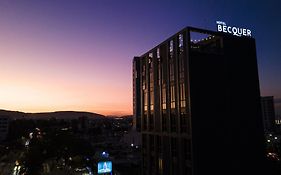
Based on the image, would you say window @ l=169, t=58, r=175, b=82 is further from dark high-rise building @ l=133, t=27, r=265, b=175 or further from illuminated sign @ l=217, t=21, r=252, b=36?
illuminated sign @ l=217, t=21, r=252, b=36

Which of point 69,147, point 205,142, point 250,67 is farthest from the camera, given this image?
point 69,147

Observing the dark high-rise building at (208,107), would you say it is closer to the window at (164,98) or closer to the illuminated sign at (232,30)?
the window at (164,98)

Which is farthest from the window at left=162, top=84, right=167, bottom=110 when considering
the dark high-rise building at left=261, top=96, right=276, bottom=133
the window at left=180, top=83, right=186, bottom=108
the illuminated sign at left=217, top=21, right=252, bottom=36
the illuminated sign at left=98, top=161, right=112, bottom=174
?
the dark high-rise building at left=261, top=96, right=276, bottom=133

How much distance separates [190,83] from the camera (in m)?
32.5

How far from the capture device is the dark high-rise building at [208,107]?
Answer: 3244 centimetres

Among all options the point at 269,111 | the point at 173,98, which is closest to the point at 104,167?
the point at 173,98

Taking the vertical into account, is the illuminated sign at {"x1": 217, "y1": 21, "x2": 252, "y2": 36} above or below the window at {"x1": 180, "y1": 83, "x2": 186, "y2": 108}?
above

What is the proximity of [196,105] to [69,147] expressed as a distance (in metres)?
28.7

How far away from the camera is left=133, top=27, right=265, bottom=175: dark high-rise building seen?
1277 inches

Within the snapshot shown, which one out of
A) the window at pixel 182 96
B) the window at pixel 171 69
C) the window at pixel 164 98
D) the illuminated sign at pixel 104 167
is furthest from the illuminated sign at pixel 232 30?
the illuminated sign at pixel 104 167

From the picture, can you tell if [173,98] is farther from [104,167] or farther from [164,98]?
[104,167]

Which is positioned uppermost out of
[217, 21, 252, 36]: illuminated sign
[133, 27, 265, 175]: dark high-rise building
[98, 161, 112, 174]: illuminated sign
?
[217, 21, 252, 36]: illuminated sign

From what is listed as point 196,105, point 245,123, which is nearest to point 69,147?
point 196,105

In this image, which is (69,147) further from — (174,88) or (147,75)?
(174,88)
